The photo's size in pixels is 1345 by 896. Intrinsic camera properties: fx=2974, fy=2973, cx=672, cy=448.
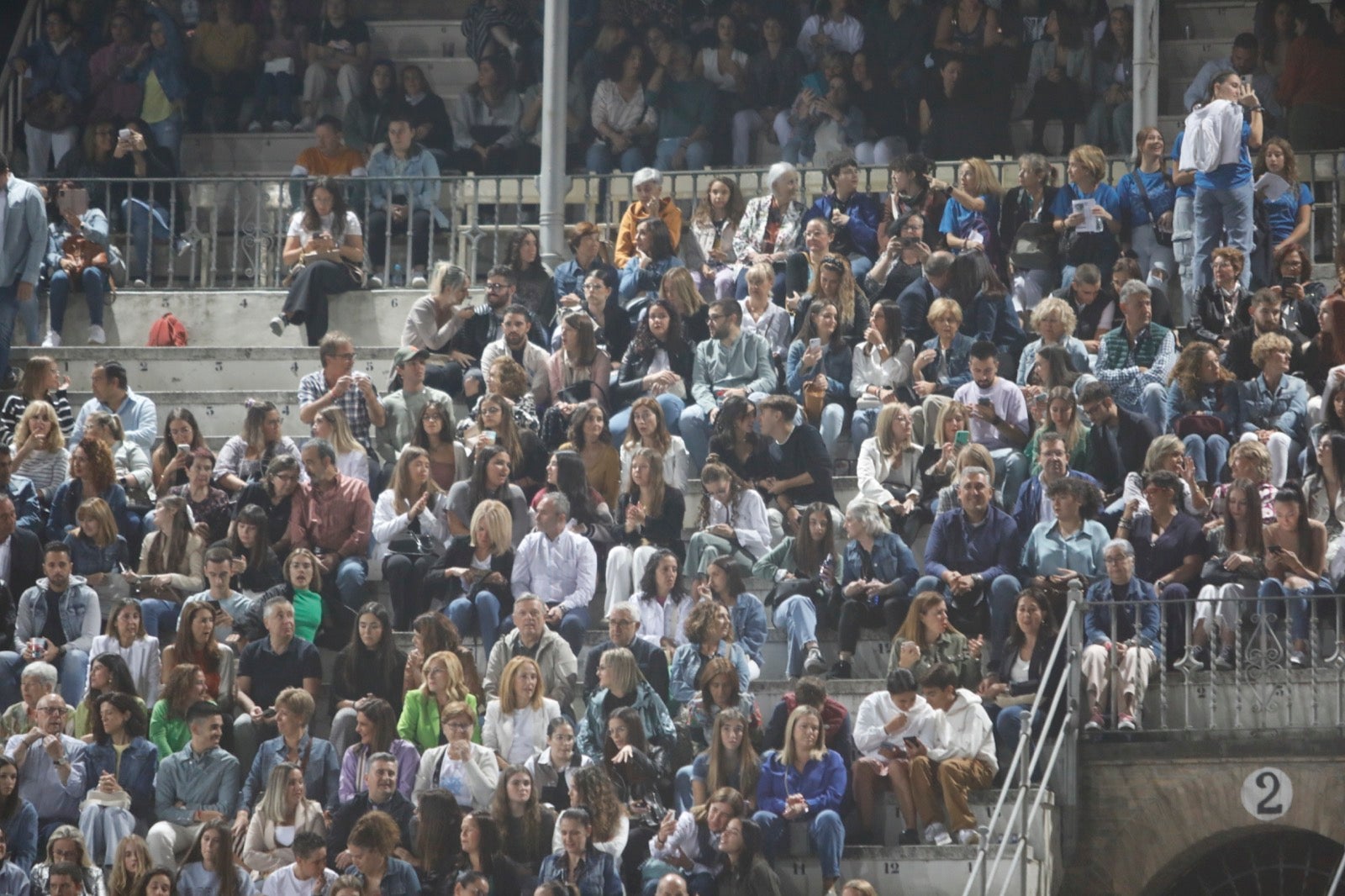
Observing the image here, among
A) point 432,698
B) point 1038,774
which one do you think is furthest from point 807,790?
point 432,698

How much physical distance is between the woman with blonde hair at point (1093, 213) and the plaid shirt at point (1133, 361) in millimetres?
1123

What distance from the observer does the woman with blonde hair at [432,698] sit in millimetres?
16000

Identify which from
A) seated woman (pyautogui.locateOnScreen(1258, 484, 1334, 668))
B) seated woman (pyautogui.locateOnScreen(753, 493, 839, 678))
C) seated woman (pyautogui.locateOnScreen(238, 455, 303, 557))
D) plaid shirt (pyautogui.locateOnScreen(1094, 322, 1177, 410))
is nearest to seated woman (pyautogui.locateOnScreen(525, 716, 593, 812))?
seated woman (pyautogui.locateOnScreen(753, 493, 839, 678))

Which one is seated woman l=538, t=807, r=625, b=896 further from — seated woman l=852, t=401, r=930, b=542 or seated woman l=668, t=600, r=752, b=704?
seated woman l=852, t=401, r=930, b=542

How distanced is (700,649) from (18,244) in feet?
20.9

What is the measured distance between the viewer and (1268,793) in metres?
16.2

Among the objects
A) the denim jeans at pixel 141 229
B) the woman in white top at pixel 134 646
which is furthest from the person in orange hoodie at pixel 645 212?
the woman in white top at pixel 134 646

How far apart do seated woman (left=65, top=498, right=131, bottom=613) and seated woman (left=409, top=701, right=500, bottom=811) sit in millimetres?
2660

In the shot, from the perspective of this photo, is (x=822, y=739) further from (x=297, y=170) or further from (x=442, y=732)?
(x=297, y=170)

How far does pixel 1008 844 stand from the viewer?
50.9 ft

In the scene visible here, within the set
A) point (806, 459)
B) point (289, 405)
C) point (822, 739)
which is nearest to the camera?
point (822, 739)

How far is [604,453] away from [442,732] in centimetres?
248

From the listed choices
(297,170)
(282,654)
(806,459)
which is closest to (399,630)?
(282,654)

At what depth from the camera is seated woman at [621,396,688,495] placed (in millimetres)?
17781
